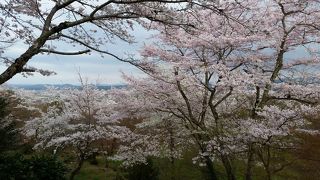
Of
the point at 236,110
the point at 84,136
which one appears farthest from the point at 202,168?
the point at 84,136

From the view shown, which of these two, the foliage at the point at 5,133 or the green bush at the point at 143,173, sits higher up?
the foliage at the point at 5,133

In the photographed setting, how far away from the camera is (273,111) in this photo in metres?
12.3

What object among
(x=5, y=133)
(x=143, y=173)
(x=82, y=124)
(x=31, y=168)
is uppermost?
(x=82, y=124)

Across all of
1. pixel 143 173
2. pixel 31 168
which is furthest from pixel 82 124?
pixel 31 168

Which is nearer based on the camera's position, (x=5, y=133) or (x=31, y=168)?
(x=31, y=168)

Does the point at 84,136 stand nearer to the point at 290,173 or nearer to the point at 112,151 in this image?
the point at 112,151

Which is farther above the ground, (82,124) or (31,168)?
(82,124)

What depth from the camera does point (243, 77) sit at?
12.6m

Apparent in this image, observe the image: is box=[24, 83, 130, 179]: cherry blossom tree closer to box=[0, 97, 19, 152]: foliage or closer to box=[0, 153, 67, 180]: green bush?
box=[0, 97, 19, 152]: foliage

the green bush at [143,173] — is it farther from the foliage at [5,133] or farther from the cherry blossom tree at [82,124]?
the foliage at [5,133]

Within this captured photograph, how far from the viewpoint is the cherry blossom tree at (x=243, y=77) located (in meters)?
12.6

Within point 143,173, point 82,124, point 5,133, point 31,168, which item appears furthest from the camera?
point 82,124

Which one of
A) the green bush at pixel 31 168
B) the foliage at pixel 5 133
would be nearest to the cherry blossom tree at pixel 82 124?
the foliage at pixel 5 133

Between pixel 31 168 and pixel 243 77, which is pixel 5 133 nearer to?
pixel 31 168
